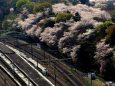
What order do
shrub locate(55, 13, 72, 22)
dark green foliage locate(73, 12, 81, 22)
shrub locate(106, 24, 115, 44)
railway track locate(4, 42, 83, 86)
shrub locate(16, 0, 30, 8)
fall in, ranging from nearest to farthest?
railway track locate(4, 42, 83, 86)
shrub locate(106, 24, 115, 44)
dark green foliage locate(73, 12, 81, 22)
shrub locate(55, 13, 72, 22)
shrub locate(16, 0, 30, 8)

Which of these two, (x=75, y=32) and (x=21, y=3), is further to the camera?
(x=21, y=3)

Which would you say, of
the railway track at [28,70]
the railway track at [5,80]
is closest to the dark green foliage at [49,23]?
the railway track at [28,70]

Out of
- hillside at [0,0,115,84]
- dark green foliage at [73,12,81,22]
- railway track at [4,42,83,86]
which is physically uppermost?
dark green foliage at [73,12,81,22]

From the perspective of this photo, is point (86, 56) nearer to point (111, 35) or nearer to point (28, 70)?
point (111, 35)

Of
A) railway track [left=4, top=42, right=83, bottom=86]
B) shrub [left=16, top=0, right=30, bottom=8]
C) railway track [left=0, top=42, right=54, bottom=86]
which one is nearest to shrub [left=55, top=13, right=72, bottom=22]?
railway track [left=4, top=42, right=83, bottom=86]

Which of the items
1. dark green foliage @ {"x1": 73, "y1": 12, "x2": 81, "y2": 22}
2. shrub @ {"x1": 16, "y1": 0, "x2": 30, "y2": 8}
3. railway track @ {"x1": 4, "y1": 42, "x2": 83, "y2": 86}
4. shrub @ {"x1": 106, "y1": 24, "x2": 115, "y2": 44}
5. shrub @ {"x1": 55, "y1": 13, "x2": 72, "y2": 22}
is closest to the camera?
railway track @ {"x1": 4, "y1": 42, "x2": 83, "y2": 86}

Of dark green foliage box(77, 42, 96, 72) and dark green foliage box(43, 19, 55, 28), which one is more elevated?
dark green foliage box(43, 19, 55, 28)

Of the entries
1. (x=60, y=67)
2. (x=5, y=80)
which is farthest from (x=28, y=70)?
(x=5, y=80)

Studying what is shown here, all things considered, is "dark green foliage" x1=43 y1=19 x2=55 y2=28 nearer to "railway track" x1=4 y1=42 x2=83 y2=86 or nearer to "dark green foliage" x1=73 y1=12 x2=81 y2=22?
"dark green foliage" x1=73 y1=12 x2=81 y2=22

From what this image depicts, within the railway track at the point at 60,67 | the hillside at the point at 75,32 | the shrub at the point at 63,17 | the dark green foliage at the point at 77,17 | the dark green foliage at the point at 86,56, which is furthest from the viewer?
the shrub at the point at 63,17

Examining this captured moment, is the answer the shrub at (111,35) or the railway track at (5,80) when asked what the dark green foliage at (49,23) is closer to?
the shrub at (111,35)

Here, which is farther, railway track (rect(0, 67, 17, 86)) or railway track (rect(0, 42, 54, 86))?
railway track (rect(0, 42, 54, 86))
